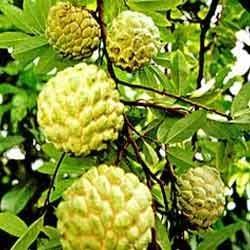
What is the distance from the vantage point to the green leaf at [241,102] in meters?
1.14

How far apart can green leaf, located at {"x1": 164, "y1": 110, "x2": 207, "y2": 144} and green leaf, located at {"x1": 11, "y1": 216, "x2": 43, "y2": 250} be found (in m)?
0.23

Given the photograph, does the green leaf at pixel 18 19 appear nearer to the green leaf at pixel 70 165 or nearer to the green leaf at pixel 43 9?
the green leaf at pixel 43 9

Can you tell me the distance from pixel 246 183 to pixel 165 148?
94 cm

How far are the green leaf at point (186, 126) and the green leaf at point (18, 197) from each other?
4.72 feet

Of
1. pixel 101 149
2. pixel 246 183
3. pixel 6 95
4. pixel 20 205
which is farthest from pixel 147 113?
pixel 6 95

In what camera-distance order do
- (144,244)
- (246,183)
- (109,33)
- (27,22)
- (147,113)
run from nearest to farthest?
(144,244)
(109,33)
(27,22)
(147,113)
(246,183)

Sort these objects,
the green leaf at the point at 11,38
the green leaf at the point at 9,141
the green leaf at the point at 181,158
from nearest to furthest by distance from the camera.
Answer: the green leaf at the point at 181,158 < the green leaf at the point at 11,38 < the green leaf at the point at 9,141

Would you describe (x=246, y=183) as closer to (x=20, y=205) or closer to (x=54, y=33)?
(x=20, y=205)

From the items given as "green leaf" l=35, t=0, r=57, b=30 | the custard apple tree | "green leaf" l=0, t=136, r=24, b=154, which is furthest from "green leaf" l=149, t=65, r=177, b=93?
"green leaf" l=0, t=136, r=24, b=154

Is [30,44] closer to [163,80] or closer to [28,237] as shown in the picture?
[163,80]

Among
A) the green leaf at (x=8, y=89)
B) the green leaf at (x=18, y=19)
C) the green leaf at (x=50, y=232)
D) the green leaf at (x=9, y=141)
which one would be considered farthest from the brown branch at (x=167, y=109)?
the green leaf at (x=8, y=89)

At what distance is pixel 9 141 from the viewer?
97.2 inches

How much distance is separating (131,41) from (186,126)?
0.16m

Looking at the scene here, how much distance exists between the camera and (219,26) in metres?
2.09
